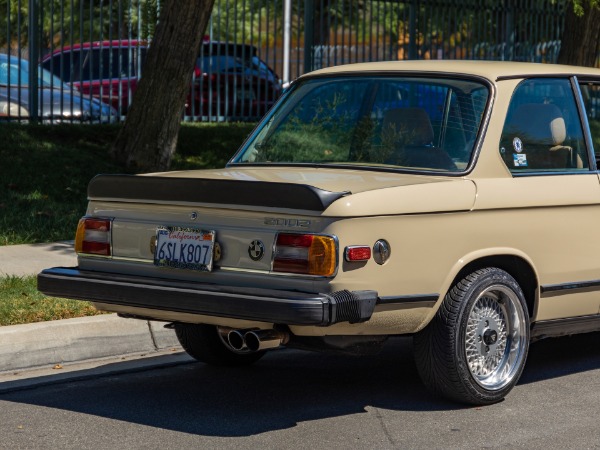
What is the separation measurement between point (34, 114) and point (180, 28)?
2749 millimetres

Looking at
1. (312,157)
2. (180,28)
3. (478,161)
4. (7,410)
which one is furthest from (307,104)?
(180,28)

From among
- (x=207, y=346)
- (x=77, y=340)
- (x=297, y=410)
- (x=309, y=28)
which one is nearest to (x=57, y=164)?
(x=309, y=28)

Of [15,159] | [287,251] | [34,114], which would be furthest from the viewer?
[34,114]

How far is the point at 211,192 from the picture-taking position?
A: 19.2ft

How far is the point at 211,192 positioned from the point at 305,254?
62 centimetres

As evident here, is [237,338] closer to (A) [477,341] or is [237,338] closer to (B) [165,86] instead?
(A) [477,341]

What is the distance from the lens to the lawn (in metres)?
8.19

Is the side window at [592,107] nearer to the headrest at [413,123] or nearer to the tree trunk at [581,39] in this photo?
the headrest at [413,123]

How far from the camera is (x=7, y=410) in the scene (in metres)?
6.19

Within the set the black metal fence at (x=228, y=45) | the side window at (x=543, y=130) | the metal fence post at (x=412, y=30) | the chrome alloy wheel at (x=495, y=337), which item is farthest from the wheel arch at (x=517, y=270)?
the metal fence post at (x=412, y=30)

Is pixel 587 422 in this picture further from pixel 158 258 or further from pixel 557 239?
pixel 158 258

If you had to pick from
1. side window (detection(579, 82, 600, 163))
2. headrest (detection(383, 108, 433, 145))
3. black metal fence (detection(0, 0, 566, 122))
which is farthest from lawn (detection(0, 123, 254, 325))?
side window (detection(579, 82, 600, 163))

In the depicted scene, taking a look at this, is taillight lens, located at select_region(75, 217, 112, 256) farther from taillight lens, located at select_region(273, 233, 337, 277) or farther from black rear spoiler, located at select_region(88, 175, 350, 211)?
taillight lens, located at select_region(273, 233, 337, 277)

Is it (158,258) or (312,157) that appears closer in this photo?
(158,258)
